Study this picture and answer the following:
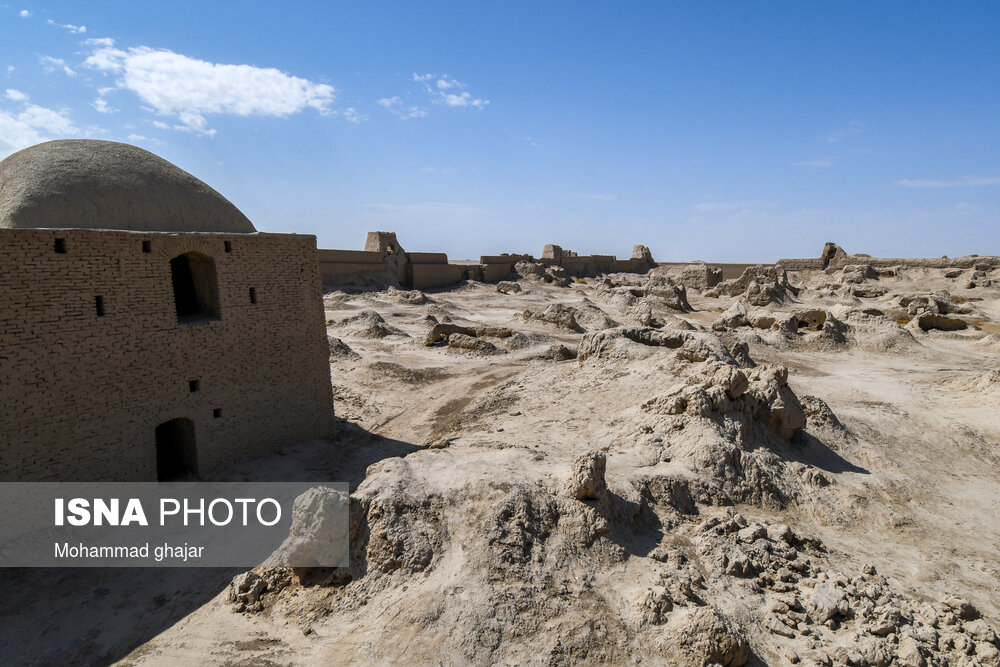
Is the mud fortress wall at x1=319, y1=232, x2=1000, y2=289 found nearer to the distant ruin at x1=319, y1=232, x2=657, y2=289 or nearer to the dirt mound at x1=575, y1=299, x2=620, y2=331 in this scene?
the distant ruin at x1=319, y1=232, x2=657, y2=289

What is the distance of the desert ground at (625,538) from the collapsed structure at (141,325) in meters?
1.25

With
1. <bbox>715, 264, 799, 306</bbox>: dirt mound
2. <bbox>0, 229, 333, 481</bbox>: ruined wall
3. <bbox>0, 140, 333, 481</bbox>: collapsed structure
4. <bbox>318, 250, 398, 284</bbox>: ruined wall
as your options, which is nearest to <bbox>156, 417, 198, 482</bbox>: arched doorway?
<bbox>0, 140, 333, 481</bbox>: collapsed structure

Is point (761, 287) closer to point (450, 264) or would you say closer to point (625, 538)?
point (450, 264)

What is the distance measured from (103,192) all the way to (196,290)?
2085 mm

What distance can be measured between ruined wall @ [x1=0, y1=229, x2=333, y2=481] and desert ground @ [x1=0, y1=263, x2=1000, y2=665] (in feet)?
3.46

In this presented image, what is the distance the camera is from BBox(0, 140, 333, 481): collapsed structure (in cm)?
795

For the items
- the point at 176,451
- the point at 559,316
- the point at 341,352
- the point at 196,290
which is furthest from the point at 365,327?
the point at 176,451

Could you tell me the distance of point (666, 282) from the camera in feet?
96.4

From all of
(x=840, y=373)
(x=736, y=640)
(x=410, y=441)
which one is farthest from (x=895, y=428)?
(x=410, y=441)

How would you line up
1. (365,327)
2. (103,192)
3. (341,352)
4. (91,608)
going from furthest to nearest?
(365,327)
(341,352)
(103,192)
(91,608)

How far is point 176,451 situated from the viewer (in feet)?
33.9

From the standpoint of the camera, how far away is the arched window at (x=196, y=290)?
10.2 metres

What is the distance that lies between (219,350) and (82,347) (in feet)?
6.93

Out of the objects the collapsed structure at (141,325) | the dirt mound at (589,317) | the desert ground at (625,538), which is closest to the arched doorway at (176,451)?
the collapsed structure at (141,325)
